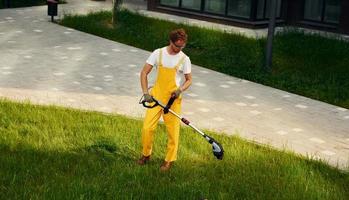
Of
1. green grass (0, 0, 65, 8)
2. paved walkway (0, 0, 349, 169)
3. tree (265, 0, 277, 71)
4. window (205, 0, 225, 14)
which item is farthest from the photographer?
green grass (0, 0, 65, 8)

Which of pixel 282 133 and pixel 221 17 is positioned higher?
pixel 221 17

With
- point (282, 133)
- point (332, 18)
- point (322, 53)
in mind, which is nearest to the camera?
point (282, 133)

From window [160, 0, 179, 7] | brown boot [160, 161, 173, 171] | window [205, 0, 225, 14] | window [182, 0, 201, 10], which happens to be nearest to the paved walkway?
brown boot [160, 161, 173, 171]

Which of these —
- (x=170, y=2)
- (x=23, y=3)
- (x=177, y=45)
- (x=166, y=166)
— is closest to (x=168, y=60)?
(x=177, y=45)

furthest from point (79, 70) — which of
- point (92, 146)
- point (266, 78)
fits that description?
point (92, 146)

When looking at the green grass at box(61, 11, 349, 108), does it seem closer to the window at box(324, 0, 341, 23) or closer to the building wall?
the building wall

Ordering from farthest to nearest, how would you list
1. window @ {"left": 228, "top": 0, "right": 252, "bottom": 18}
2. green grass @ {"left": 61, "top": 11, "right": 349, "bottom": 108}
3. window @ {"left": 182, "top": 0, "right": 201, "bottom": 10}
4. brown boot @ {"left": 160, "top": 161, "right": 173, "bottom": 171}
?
window @ {"left": 182, "top": 0, "right": 201, "bottom": 10}, window @ {"left": 228, "top": 0, "right": 252, "bottom": 18}, green grass @ {"left": 61, "top": 11, "right": 349, "bottom": 108}, brown boot @ {"left": 160, "top": 161, "right": 173, "bottom": 171}

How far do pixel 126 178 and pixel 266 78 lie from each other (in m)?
7.36

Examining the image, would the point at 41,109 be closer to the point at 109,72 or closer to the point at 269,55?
the point at 109,72

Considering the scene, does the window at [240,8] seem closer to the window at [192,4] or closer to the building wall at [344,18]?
the window at [192,4]

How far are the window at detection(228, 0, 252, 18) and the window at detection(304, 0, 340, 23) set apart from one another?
239cm

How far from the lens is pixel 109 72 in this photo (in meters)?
13.7

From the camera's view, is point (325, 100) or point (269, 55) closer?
point (325, 100)

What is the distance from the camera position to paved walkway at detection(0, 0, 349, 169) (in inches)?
389
